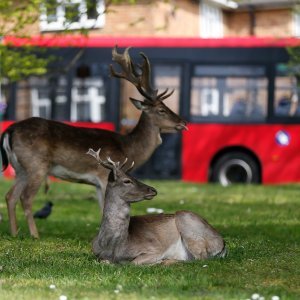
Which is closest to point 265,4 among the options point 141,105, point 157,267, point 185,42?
point 185,42

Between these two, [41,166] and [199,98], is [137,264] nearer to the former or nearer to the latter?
[41,166]

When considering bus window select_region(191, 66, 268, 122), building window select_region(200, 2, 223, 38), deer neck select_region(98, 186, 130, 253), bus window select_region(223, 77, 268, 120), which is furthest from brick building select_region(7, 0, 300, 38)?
deer neck select_region(98, 186, 130, 253)

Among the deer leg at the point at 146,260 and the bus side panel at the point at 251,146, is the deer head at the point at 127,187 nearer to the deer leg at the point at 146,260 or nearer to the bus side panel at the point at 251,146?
the deer leg at the point at 146,260

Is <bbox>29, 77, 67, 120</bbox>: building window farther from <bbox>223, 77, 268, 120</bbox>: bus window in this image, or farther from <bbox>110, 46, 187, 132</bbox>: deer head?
<bbox>110, 46, 187, 132</bbox>: deer head

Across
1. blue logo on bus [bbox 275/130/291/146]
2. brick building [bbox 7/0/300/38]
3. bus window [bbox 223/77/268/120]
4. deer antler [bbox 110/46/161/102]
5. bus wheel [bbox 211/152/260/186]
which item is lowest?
bus wheel [bbox 211/152/260/186]

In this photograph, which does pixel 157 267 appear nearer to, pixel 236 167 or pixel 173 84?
pixel 173 84

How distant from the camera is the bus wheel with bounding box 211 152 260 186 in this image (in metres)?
23.8

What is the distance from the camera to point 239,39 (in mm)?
24078

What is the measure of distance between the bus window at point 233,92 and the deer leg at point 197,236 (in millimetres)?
14389

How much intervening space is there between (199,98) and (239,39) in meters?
1.71

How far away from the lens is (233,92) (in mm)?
23734

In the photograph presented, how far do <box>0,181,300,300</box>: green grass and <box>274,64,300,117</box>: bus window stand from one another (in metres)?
7.59

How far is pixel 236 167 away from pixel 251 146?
0.68 metres

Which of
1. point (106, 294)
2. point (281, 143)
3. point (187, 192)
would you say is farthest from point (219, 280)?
point (281, 143)
